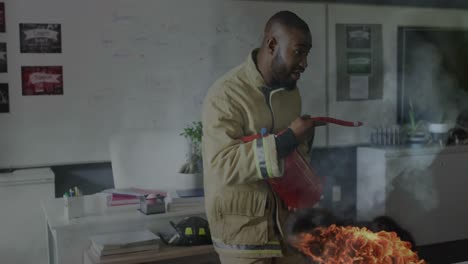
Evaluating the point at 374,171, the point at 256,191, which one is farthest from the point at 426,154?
the point at 256,191

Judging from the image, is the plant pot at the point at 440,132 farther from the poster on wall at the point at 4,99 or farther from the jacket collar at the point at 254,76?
the poster on wall at the point at 4,99

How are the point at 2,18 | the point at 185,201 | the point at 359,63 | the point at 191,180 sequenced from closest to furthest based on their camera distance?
the point at 185,201, the point at 191,180, the point at 2,18, the point at 359,63

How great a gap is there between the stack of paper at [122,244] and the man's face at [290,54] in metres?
0.97

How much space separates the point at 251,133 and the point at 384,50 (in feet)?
10.2

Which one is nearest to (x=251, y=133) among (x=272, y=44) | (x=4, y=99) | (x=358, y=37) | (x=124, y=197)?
(x=272, y=44)

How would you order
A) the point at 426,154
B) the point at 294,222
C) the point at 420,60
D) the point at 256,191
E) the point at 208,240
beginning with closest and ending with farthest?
the point at 256,191 → the point at 294,222 → the point at 208,240 → the point at 426,154 → the point at 420,60

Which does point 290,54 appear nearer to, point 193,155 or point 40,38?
point 193,155

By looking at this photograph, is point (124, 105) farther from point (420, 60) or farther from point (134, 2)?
point (420, 60)

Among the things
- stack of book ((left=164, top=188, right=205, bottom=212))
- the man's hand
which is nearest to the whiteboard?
stack of book ((left=164, top=188, right=205, bottom=212))

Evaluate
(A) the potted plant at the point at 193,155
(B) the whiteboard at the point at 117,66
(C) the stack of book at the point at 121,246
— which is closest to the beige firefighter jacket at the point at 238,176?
(C) the stack of book at the point at 121,246

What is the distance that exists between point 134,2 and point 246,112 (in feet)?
7.59

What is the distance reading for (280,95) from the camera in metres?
1.69

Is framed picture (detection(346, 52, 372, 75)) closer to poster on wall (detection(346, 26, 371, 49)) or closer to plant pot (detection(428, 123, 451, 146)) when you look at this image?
poster on wall (detection(346, 26, 371, 49))

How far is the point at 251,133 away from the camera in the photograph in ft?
5.32
